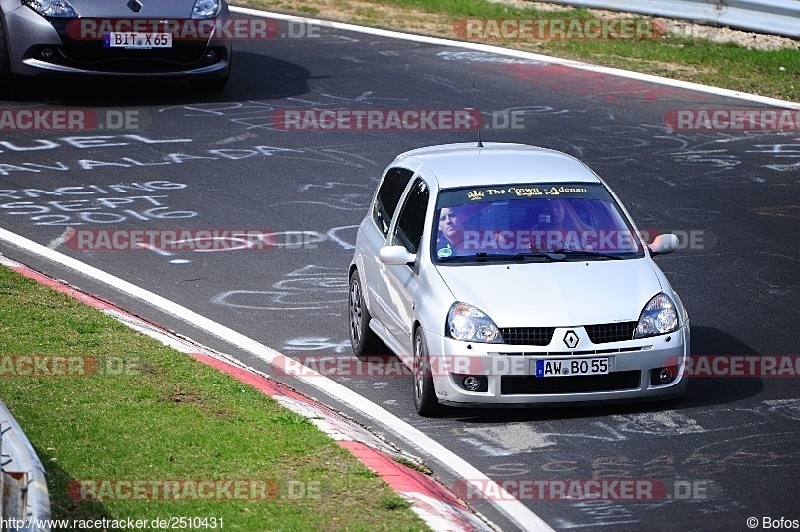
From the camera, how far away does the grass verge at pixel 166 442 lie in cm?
689

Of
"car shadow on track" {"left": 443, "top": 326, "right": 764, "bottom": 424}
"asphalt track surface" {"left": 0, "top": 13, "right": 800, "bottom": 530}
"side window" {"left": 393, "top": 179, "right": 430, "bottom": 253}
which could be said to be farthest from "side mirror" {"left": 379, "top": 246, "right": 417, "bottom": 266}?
"car shadow on track" {"left": 443, "top": 326, "right": 764, "bottom": 424}

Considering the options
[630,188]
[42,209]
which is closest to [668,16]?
[630,188]

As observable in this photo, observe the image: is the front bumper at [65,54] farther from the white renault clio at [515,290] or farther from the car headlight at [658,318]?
the car headlight at [658,318]

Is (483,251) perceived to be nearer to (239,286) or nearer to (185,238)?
(239,286)

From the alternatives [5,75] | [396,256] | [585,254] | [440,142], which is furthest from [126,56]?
[585,254]

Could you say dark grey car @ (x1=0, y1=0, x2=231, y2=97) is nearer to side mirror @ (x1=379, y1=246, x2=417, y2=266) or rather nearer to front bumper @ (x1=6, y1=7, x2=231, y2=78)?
front bumper @ (x1=6, y1=7, x2=231, y2=78)

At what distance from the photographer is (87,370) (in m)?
9.30

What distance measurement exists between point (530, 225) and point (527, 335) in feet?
3.63

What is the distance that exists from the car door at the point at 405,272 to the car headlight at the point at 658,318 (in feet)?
4.90

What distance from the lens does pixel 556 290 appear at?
8961mm

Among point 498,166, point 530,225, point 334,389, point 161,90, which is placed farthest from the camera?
point 161,90

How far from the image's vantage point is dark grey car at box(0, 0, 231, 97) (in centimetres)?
1697

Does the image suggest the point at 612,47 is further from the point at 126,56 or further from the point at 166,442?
the point at 166,442

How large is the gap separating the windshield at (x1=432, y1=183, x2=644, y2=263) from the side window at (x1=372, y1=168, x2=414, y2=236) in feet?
2.44
